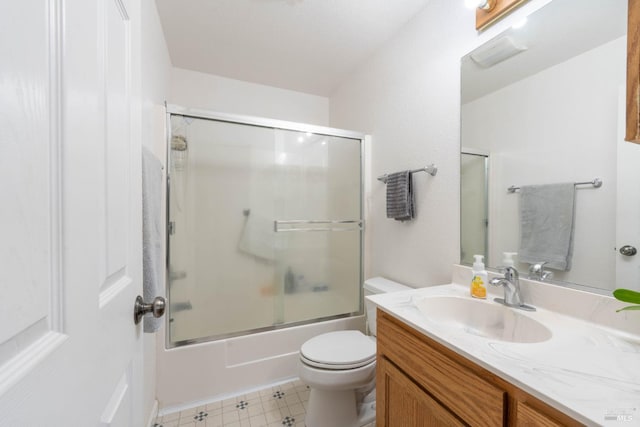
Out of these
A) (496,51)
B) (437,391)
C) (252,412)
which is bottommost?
(252,412)

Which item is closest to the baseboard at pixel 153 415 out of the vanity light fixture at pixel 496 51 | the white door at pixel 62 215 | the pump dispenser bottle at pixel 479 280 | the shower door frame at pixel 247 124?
→ the shower door frame at pixel 247 124

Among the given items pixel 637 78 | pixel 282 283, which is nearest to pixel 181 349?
pixel 282 283

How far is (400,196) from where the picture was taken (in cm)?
157

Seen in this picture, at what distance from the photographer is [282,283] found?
6.20ft

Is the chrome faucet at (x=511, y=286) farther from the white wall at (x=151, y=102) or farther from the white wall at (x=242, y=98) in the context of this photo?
the white wall at (x=242, y=98)

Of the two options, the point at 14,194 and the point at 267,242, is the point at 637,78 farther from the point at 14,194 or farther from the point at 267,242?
the point at 267,242

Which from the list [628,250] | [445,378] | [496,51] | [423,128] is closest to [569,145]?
[628,250]

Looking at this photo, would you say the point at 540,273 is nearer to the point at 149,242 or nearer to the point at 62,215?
the point at 62,215

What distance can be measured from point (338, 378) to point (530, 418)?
0.86 meters

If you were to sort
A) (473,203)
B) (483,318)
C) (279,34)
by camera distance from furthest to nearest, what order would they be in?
(279,34) → (473,203) → (483,318)

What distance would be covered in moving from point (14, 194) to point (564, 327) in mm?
1254

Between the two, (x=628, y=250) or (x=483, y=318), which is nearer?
(x=628, y=250)

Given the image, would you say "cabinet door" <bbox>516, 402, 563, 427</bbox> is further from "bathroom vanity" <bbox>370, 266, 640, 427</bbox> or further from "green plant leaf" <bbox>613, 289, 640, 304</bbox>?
"green plant leaf" <bbox>613, 289, 640, 304</bbox>

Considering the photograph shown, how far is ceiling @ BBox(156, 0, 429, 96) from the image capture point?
4.91ft
